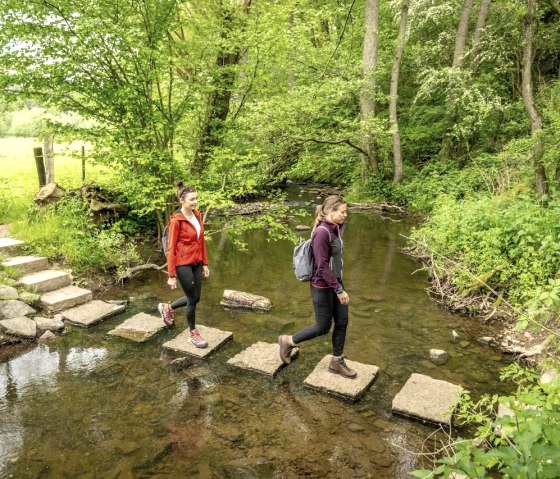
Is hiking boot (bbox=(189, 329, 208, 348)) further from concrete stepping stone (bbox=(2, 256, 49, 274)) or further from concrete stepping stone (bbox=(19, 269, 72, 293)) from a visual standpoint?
concrete stepping stone (bbox=(2, 256, 49, 274))

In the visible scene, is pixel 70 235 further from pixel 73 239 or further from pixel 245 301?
pixel 245 301

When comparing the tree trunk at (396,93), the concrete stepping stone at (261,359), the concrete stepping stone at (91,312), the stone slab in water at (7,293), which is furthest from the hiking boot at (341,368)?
the tree trunk at (396,93)

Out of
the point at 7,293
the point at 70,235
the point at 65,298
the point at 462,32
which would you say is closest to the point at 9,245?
the point at 70,235

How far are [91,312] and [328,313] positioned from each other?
14.2ft

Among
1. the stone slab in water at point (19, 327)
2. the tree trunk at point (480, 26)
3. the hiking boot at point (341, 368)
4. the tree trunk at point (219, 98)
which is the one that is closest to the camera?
the hiking boot at point (341, 368)

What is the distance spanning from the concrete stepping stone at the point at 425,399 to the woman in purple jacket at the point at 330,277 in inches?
26.7

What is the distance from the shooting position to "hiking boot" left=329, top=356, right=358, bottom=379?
492 cm

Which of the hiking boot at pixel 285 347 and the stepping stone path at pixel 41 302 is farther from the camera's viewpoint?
the stepping stone path at pixel 41 302

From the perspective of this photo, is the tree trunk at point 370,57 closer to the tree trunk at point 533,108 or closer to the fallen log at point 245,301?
the tree trunk at point 533,108

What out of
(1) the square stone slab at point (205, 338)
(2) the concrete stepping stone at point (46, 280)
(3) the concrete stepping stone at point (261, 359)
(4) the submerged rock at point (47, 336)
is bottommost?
(4) the submerged rock at point (47, 336)

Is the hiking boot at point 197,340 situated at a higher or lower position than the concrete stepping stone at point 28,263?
lower

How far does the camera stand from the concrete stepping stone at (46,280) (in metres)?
6.93

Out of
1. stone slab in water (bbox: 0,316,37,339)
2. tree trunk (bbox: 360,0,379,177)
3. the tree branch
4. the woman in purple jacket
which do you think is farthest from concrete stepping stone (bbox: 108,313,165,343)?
tree trunk (bbox: 360,0,379,177)

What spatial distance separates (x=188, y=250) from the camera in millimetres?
5535
